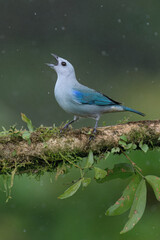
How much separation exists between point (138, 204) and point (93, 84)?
9737mm

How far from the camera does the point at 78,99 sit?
357 centimetres

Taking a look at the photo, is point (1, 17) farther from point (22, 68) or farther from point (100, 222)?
point (100, 222)

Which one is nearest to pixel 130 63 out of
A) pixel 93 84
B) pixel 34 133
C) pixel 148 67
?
pixel 148 67

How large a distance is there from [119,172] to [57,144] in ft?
1.57

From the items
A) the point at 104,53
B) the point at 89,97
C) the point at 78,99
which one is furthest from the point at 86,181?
the point at 104,53

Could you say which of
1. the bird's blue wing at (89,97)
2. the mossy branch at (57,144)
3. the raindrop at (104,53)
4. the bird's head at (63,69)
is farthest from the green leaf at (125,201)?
the raindrop at (104,53)

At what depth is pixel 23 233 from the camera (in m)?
4.99

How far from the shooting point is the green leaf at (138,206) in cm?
270

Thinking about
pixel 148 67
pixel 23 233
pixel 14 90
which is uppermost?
pixel 148 67

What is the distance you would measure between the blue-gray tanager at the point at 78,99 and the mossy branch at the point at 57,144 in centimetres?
43

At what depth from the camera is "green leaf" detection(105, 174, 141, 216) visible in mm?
2768

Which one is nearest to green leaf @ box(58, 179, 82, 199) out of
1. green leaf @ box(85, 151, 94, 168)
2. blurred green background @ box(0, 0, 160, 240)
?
green leaf @ box(85, 151, 94, 168)

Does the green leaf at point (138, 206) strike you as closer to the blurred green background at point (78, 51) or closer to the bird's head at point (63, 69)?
the bird's head at point (63, 69)

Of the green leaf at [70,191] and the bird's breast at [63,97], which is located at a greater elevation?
the bird's breast at [63,97]
